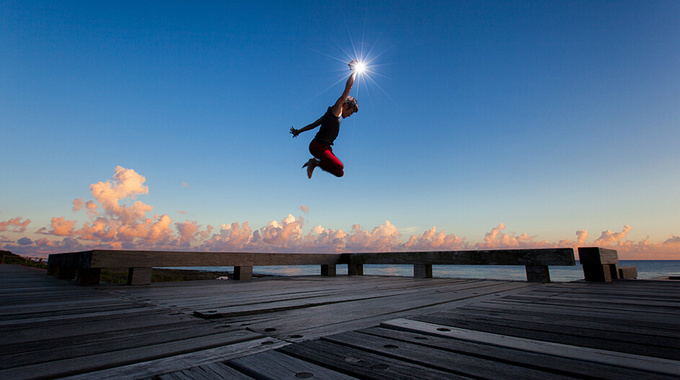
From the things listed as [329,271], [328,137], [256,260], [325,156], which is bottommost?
[329,271]

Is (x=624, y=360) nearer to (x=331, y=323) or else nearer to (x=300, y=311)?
(x=331, y=323)

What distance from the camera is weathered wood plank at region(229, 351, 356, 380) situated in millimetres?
975

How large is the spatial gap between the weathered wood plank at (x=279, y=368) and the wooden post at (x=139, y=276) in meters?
4.27

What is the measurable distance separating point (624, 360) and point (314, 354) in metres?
1.13

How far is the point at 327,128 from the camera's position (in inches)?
195

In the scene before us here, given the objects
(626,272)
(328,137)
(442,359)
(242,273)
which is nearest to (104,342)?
(442,359)

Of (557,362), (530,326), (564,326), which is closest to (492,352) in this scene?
(557,362)

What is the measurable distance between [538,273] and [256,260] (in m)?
4.95

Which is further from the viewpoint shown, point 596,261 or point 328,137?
point 328,137

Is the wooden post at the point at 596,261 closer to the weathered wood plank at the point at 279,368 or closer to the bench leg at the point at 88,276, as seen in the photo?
the weathered wood plank at the point at 279,368

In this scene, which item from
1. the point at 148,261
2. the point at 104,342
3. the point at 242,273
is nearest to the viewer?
the point at 104,342

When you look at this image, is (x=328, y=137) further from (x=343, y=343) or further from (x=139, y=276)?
(x=343, y=343)

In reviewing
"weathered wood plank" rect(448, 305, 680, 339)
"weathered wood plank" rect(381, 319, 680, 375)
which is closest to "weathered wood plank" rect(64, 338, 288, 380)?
"weathered wood plank" rect(381, 319, 680, 375)

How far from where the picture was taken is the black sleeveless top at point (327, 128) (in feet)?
16.2
